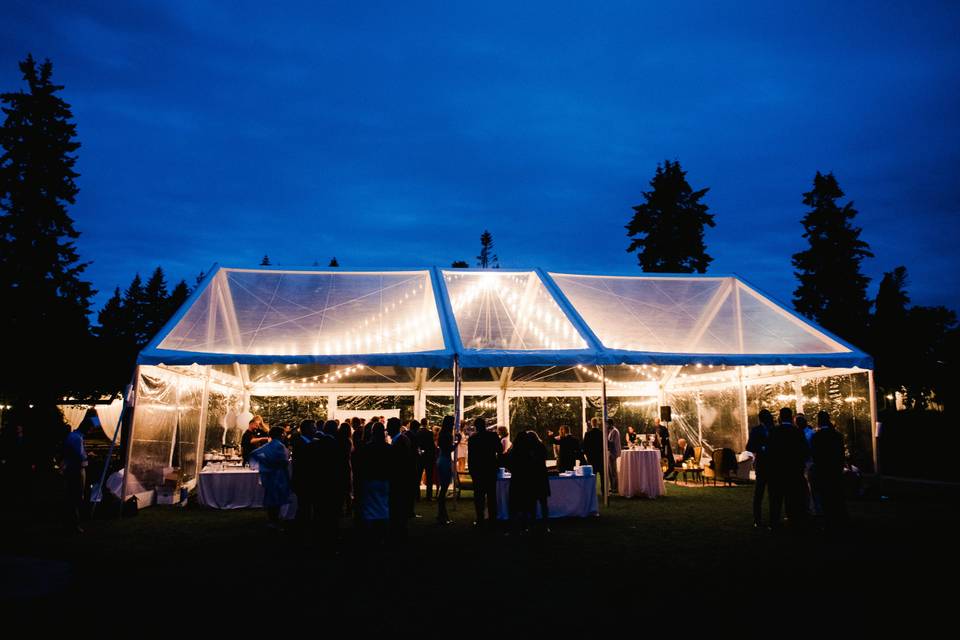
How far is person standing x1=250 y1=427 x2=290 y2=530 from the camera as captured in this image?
766cm

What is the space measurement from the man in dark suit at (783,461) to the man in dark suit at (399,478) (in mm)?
4566

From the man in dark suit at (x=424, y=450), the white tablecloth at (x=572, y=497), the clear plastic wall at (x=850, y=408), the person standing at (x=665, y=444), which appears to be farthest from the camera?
the person standing at (x=665, y=444)

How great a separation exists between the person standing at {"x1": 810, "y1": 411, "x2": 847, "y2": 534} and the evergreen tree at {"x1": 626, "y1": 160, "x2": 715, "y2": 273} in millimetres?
24289

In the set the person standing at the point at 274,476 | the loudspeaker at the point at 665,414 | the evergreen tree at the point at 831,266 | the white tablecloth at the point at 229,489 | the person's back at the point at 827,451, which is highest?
the evergreen tree at the point at 831,266

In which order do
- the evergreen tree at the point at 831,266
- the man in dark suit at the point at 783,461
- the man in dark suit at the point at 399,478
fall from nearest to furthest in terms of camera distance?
the man in dark suit at the point at 399,478 → the man in dark suit at the point at 783,461 → the evergreen tree at the point at 831,266

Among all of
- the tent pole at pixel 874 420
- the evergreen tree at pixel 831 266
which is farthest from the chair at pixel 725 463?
the evergreen tree at pixel 831 266

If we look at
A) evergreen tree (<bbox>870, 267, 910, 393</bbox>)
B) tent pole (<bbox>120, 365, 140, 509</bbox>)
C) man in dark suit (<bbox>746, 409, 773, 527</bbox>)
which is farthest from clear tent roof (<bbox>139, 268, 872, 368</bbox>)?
evergreen tree (<bbox>870, 267, 910, 393</bbox>)

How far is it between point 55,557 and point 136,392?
3.31 meters

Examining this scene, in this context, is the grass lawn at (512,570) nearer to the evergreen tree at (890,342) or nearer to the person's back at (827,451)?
the person's back at (827,451)

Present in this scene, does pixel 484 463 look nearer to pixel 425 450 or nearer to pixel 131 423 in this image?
pixel 425 450

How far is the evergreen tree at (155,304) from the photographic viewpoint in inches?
1935

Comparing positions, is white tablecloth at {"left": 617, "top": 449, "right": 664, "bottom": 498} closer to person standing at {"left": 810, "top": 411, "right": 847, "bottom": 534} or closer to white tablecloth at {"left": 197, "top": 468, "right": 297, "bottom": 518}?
person standing at {"left": 810, "top": 411, "right": 847, "bottom": 534}

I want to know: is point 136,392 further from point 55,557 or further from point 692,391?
Result: point 692,391

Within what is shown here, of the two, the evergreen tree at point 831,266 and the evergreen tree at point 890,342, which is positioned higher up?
the evergreen tree at point 831,266
